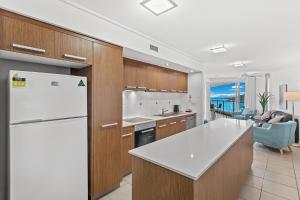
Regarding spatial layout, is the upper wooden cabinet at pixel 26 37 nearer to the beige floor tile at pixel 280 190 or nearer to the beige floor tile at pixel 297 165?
the beige floor tile at pixel 280 190

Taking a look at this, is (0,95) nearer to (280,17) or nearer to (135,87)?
(135,87)

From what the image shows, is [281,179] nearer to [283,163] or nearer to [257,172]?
[257,172]

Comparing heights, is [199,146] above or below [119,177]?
above

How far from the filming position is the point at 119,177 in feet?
7.81

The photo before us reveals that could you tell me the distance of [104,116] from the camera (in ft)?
7.15

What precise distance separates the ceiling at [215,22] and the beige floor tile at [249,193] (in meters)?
2.47

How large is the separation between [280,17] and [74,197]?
351 centimetres

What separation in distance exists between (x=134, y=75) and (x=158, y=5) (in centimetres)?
166

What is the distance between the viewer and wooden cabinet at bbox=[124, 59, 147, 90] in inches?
124

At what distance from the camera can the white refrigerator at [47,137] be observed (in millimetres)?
1438

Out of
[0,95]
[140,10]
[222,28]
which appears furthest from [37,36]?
[222,28]

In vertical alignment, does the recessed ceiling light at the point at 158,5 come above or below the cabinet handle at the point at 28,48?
above

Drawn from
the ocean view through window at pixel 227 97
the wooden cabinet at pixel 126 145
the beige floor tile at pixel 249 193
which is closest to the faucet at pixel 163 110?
the wooden cabinet at pixel 126 145

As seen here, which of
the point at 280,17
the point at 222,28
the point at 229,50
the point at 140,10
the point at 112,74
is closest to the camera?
the point at 140,10
